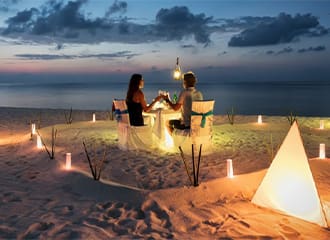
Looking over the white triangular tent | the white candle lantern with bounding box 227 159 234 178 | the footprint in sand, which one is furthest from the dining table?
the footprint in sand

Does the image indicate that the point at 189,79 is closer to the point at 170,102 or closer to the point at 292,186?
the point at 170,102

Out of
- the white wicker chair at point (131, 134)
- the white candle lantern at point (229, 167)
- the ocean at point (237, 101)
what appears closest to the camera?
the white candle lantern at point (229, 167)

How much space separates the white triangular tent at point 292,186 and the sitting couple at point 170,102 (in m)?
2.64

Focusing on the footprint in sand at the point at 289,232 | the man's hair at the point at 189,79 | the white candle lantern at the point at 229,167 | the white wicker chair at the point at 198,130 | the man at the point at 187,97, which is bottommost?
the footprint in sand at the point at 289,232

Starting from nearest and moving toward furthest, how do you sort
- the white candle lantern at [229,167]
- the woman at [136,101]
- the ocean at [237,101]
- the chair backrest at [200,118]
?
the white candle lantern at [229,167] < the chair backrest at [200,118] < the woman at [136,101] < the ocean at [237,101]

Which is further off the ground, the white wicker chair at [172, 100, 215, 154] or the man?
the man

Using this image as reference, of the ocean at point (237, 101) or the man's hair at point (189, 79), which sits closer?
the man's hair at point (189, 79)

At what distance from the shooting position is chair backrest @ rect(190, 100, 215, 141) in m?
5.88

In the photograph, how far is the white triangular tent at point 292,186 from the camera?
3225 millimetres

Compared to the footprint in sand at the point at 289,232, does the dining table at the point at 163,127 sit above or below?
above

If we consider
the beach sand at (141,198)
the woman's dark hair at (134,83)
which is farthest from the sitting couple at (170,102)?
the beach sand at (141,198)

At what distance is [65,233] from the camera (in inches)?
118

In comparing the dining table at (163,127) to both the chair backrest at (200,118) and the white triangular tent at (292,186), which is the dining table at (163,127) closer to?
the chair backrest at (200,118)

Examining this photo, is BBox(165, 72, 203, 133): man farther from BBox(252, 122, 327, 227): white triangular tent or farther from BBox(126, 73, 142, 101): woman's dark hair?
BBox(252, 122, 327, 227): white triangular tent
